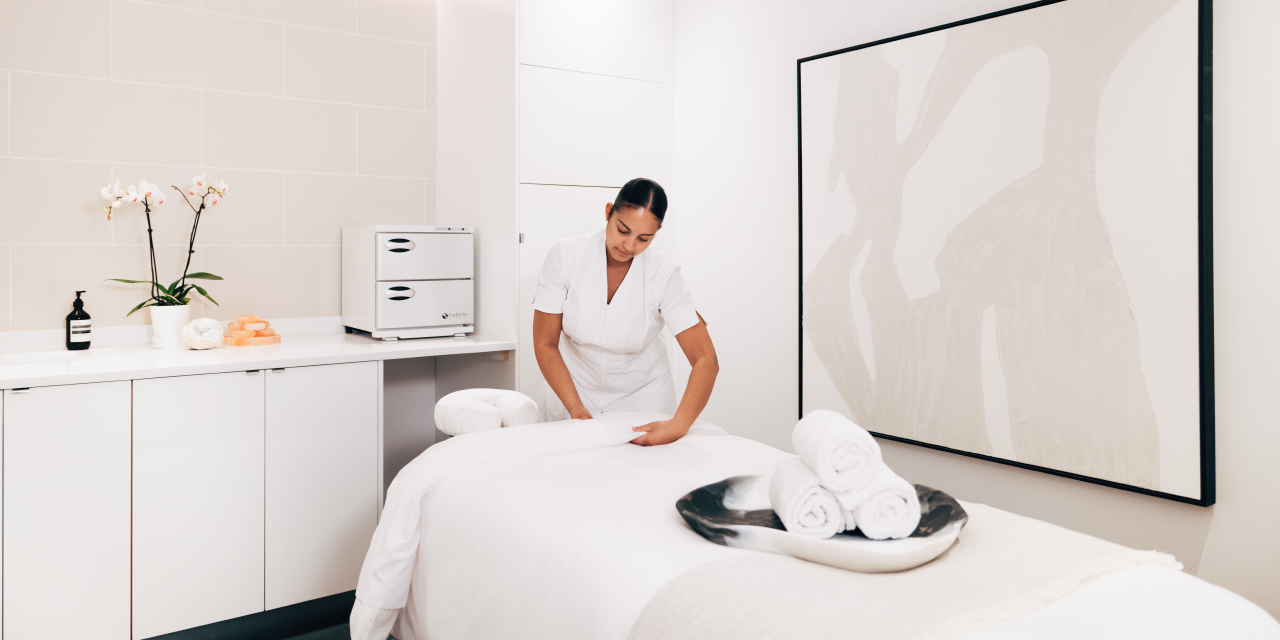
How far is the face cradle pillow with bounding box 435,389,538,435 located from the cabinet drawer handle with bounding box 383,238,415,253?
0.77 metres

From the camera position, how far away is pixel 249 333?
106 inches

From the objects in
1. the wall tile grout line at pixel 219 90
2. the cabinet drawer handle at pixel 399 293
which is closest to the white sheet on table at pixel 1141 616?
the cabinet drawer handle at pixel 399 293

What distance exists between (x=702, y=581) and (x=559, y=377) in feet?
3.65

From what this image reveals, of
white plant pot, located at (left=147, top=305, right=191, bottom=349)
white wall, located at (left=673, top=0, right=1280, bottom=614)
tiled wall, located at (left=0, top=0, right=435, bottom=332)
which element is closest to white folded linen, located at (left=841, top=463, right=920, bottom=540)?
white wall, located at (left=673, top=0, right=1280, bottom=614)

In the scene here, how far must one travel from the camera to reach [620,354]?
229cm

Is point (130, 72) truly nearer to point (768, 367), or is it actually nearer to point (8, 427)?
point (8, 427)

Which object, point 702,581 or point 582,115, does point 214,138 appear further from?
point 702,581

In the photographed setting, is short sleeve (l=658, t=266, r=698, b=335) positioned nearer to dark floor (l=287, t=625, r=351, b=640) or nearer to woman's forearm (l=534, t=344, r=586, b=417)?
woman's forearm (l=534, t=344, r=586, b=417)

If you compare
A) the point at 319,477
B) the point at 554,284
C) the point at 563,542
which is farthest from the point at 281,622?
the point at 563,542

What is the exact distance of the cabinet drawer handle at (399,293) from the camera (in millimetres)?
2742

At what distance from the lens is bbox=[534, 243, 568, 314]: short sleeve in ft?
7.19

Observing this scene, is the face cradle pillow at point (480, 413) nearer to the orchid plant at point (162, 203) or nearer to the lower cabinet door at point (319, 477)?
the lower cabinet door at point (319, 477)

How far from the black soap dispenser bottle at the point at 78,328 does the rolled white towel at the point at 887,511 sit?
2459 mm

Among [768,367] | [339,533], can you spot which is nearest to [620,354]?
[768,367]
